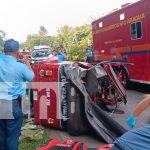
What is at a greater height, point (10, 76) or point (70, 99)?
point (10, 76)

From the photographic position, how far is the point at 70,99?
732cm

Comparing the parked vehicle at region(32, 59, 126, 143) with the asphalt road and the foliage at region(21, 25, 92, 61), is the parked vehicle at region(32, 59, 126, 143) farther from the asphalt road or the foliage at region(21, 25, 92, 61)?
the foliage at region(21, 25, 92, 61)

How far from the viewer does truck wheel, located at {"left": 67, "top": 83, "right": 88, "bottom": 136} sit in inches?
284

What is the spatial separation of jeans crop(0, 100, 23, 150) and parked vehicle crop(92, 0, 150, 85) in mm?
7111

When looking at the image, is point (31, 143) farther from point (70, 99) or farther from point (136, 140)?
point (136, 140)

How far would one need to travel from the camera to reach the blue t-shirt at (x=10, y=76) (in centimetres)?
539

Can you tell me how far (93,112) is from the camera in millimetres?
7223

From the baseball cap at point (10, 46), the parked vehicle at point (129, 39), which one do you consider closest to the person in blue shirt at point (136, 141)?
the baseball cap at point (10, 46)

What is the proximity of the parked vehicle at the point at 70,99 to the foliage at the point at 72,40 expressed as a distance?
25.6 meters

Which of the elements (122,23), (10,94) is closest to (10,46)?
(10,94)

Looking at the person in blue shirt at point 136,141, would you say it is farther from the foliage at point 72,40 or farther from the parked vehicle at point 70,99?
the foliage at point 72,40

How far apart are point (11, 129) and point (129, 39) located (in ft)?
29.0

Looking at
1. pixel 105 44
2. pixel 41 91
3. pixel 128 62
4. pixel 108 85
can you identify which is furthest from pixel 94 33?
pixel 41 91

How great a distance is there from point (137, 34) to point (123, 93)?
4457mm
